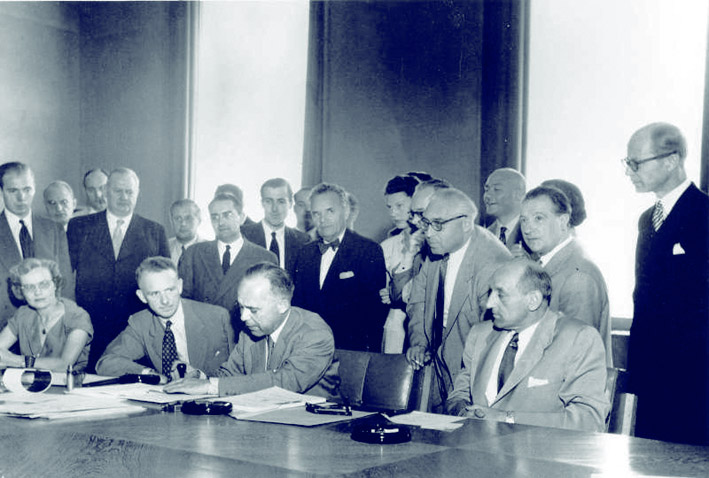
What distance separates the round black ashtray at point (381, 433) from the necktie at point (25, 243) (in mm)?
3259

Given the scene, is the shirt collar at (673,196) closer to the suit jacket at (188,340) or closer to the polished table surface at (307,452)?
the polished table surface at (307,452)

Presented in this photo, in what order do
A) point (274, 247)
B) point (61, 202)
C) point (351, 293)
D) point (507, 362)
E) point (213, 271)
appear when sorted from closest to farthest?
point (507, 362), point (351, 293), point (213, 271), point (274, 247), point (61, 202)

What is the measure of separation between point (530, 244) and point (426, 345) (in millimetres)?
673

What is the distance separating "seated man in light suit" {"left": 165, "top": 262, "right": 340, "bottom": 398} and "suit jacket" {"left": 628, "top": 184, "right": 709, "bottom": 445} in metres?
1.24

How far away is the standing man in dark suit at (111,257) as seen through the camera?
5.20 metres

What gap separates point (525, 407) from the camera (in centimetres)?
291

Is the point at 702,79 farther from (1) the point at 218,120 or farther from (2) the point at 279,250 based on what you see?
(1) the point at 218,120

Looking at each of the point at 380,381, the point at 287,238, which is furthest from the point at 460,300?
the point at 287,238

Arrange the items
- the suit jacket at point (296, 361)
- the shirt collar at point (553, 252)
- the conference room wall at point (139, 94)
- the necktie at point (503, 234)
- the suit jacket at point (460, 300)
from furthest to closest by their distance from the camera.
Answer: the conference room wall at point (139, 94), the necktie at point (503, 234), the suit jacket at point (460, 300), the shirt collar at point (553, 252), the suit jacket at point (296, 361)

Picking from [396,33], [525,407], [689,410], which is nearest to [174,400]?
[525,407]

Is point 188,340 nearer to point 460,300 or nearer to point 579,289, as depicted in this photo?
point 460,300

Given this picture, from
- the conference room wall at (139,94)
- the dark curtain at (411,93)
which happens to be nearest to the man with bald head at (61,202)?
the dark curtain at (411,93)

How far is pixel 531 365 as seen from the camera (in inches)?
116

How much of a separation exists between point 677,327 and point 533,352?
2.47 feet
